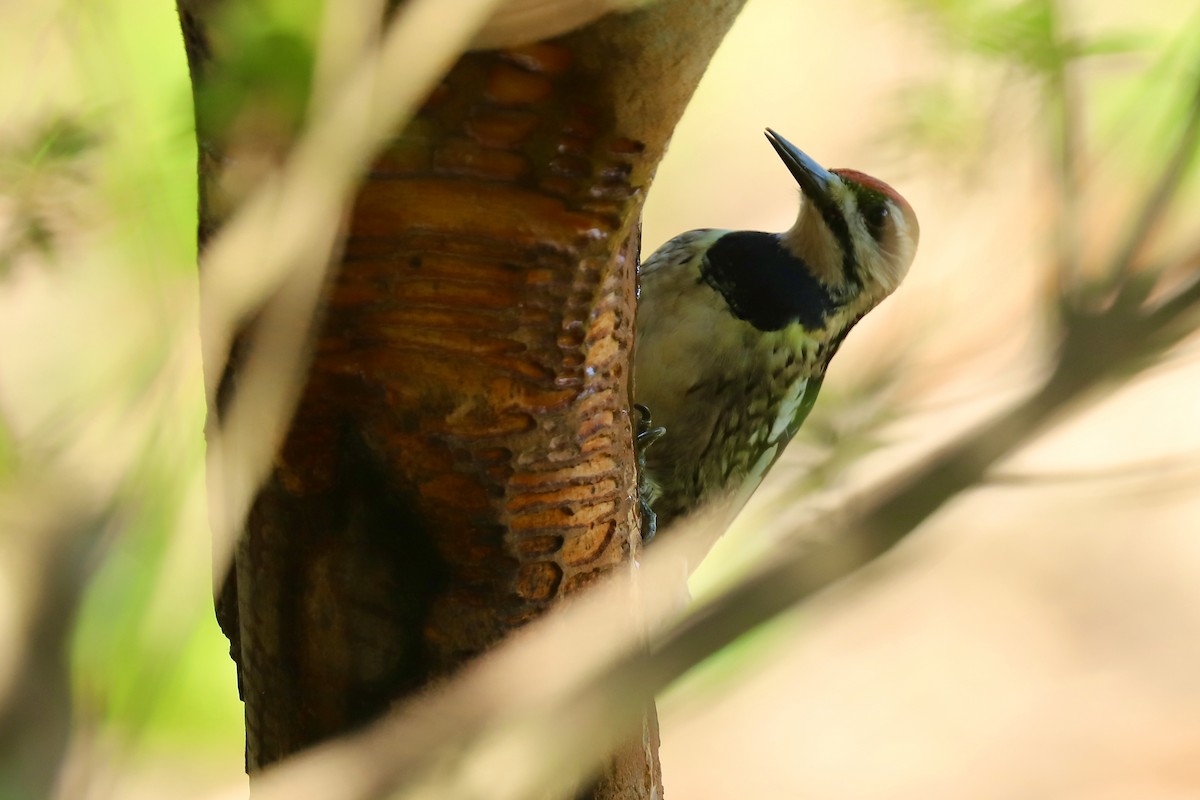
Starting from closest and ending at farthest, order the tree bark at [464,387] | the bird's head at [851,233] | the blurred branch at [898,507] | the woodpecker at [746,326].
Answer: the blurred branch at [898,507] → the tree bark at [464,387] → the woodpecker at [746,326] → the bird's head at [851,233]

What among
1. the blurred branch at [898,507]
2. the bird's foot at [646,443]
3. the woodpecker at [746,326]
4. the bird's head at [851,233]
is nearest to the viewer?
the blurred branch at [898,507]

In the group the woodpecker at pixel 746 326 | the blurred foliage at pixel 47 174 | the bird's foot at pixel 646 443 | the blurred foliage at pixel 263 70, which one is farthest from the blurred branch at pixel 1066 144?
the woodpecker at pixel 746 326

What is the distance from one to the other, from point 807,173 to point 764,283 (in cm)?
24

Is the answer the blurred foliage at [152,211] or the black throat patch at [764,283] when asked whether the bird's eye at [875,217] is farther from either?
the blurred foliage at [152,211]

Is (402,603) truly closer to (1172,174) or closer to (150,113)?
(150,113)

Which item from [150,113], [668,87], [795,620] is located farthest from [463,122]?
[795,620]

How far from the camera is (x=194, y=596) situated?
99cm

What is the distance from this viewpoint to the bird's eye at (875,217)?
98.2 inches

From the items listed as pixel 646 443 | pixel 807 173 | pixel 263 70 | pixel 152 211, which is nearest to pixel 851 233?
pixel 807 173

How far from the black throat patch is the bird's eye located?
166 millimetres

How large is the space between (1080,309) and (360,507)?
0.62m

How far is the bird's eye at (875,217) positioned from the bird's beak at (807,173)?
0.09m

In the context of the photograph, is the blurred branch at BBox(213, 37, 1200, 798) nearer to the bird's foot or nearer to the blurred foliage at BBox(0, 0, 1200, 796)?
the blurred foliage at BBox(0, 0, 1200, 796)

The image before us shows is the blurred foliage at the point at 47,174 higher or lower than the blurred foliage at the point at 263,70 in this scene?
lower
